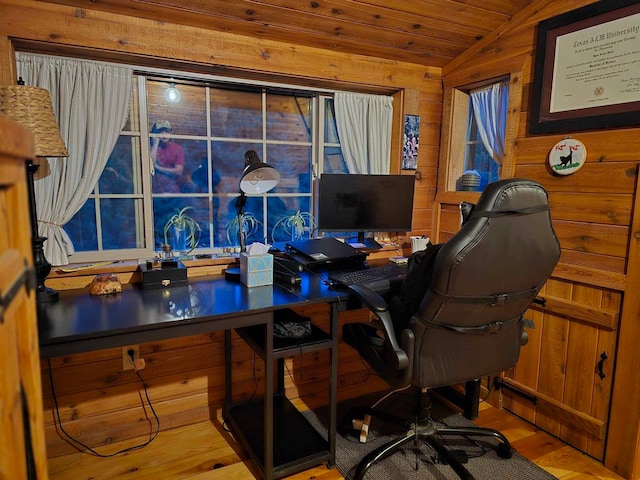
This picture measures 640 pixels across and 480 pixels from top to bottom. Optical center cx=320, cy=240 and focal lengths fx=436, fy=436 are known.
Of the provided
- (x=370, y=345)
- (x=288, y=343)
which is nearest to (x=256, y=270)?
(x=288, y=343)

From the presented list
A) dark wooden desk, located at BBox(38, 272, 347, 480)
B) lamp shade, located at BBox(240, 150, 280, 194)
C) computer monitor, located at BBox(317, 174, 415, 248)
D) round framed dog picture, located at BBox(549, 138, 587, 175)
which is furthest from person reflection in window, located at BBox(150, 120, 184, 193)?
round framed dog picture, located at BBox(549, 138, 587, 175)

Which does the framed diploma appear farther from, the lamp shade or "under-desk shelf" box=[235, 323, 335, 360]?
"under-desk shelf" box=[235, 323, 335, 360]

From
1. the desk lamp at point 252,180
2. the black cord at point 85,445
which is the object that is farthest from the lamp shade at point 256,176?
the black cord at point 85,445

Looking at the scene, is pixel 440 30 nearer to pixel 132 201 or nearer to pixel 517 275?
pixel 517 275

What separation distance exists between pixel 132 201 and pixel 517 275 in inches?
72.2

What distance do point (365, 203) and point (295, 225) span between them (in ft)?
1.47

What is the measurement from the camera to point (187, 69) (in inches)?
87.3

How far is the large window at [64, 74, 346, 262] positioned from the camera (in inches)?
86.4

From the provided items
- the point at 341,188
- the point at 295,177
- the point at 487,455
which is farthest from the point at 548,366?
the point at 295,177

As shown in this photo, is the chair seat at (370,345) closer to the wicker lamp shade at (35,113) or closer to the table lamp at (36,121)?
the table lamp at (36,121)

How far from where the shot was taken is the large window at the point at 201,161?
7.20 feet

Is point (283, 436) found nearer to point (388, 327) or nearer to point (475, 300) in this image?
point (388, 327)

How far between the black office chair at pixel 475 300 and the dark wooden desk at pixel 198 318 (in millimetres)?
246

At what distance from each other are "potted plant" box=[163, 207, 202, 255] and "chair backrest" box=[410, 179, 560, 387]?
1327 millimetres
